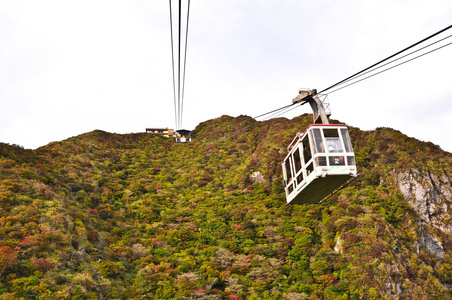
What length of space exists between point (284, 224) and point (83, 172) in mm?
28679

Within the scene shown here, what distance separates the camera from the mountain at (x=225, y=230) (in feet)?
85.1

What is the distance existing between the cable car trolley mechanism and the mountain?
41.5 feet

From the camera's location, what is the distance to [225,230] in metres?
36.2

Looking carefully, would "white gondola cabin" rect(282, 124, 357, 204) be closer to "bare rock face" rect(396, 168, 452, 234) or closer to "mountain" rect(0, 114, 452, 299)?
"mountain" rect(0, 114, 452, 299)

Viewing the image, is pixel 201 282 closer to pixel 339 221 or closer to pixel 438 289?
pixel 339 221

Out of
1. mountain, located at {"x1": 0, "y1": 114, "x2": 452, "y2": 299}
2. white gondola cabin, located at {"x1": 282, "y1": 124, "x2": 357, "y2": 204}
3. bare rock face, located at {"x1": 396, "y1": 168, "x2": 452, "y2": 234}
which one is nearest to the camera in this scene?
white gondola cabin, located at {"x1": 282, "y1": 124, "x2": 357, "y2": 204}

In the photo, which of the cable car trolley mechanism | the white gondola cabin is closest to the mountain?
the cable car trolley mechanism

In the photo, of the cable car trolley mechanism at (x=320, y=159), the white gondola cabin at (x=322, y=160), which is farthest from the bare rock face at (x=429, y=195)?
the white gondola cabin at (x=322, y=160)

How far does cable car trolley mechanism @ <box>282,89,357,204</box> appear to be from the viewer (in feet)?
54.0

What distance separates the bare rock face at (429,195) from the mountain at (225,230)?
12cm

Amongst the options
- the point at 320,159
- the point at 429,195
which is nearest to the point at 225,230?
the point at 320,159

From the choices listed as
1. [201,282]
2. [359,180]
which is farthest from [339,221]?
[201,282]

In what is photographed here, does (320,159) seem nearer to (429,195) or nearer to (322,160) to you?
(322,160)

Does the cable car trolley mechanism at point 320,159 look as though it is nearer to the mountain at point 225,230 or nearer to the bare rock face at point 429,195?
the mountain at point 225,230
